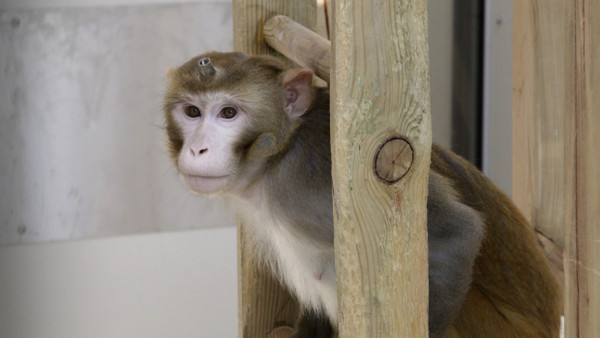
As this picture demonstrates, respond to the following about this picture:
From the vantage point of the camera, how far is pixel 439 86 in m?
4.85

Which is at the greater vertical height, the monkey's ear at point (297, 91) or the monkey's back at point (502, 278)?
the monkey's ear at point (297, 91)

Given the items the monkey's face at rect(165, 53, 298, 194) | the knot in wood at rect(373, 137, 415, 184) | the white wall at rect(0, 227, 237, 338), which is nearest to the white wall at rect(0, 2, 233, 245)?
the white wall at rect(0, 227, 237, 338)

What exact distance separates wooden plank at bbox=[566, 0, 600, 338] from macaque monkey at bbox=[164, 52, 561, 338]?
0.49 metres

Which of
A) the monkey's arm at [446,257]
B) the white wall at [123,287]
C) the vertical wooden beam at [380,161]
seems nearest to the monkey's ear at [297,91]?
the monkey's arm at [446,257]

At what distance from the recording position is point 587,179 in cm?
183

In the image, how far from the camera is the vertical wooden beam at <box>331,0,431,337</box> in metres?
1.53

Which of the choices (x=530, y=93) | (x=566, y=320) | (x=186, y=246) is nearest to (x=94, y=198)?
(x=186, y=246)

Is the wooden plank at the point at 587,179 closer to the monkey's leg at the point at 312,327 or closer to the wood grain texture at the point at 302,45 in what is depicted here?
the wood grain texture at the point at 302,45

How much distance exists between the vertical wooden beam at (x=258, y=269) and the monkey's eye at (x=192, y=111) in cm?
51

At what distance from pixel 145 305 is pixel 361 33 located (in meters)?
3.22

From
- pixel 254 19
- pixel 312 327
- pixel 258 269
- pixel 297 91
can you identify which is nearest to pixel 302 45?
pixel 297 91

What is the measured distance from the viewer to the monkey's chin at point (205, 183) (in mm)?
2344

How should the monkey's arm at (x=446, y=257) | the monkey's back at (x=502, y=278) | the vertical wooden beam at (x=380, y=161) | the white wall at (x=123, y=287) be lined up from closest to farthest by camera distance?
1. the vertical wooden beam at (x=380, y=161)
2. the monkey's arm at (x=446, y=257)
3. the monkey's back at (x=502, y=278)
4. the white wall at (x=123, y=287)

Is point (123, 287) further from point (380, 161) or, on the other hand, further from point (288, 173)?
point (380, 161)
